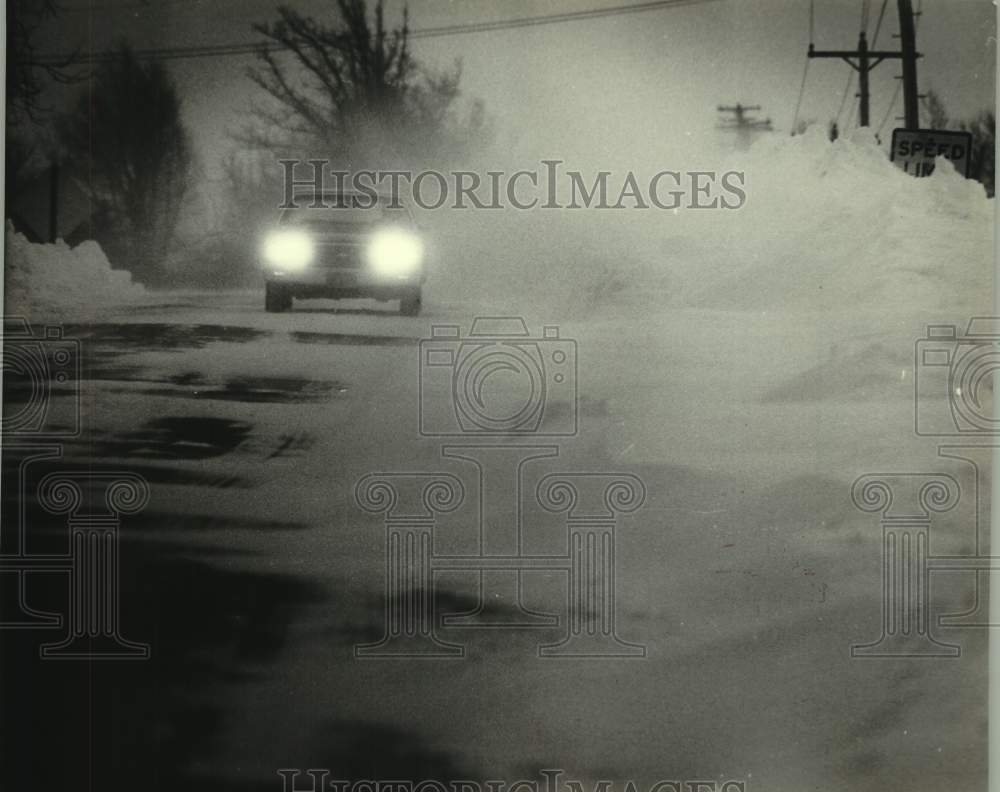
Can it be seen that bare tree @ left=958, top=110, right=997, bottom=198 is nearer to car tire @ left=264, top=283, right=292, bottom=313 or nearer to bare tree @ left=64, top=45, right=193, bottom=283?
car tire @ left=264, top=283, right=292, bottom=313

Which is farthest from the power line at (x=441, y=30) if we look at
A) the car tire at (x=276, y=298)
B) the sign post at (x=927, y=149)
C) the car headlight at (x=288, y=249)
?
the sign post at (x=927, y=149)

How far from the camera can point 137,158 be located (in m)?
2.66

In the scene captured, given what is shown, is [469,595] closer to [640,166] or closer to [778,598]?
[778,598]

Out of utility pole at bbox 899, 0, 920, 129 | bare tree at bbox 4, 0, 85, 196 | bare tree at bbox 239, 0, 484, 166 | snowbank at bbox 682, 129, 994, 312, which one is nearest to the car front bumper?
bare tree at bbox 239, 0, 484, 166

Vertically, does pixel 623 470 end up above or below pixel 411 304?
below

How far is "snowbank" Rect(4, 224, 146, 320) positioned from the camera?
2.65m

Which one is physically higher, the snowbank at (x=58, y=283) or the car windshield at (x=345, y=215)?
the car windshield at (x=345, y=215)

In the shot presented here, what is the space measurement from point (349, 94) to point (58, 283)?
2.72ft

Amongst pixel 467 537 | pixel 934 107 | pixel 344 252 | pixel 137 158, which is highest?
pixel 934 107

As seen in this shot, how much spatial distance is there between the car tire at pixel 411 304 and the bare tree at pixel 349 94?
0.32 m

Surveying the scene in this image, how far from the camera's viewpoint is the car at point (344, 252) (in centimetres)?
266

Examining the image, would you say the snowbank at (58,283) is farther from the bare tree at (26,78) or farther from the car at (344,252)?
the car at (344,252)

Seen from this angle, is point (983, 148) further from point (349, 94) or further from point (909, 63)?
point (349, 94)

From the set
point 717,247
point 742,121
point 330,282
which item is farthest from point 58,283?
point 742,121
